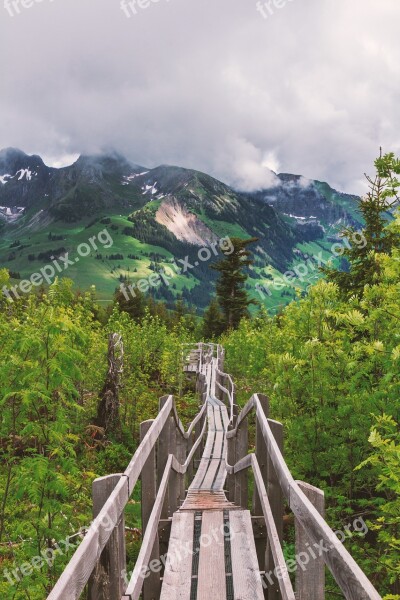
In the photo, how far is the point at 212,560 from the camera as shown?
4.13 meters

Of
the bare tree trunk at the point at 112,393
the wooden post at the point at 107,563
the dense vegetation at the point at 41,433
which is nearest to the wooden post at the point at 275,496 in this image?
the wooden post at the point at 107,563

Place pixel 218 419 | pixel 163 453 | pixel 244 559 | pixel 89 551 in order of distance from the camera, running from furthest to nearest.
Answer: pixel 218 419, pixel 163 453, pixel 244 559, pixel 89 551

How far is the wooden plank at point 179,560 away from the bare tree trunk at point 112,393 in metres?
9.72

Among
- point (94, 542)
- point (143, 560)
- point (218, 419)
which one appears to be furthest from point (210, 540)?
point (218, 419)

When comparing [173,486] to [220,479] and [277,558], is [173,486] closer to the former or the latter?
[277,558]

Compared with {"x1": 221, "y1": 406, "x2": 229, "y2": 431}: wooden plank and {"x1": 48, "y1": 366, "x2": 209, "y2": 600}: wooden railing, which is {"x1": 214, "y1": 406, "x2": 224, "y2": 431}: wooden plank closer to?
{"x1": 221, "y1": 406, "x2": 229, "y2": 431}: wooden plank

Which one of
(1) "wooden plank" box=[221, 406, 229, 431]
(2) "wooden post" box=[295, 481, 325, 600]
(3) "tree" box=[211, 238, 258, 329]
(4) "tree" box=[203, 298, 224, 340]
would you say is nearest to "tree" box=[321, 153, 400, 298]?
(1) "wooden plank" box=[221, 406, 229, 431]

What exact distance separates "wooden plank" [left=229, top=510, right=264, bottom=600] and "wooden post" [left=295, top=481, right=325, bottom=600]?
3.70ft

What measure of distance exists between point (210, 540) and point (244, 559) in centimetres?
54

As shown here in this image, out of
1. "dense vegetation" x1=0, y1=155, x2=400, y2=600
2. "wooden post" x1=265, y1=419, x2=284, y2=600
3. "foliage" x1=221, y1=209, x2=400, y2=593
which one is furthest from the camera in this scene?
"foliage" x1=221, y1=209, x2=400, y2=593

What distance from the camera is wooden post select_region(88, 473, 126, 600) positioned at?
236cm

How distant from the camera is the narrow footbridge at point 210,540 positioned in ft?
6.22

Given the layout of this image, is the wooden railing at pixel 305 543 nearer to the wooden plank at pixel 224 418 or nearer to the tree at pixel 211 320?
the wooden plank at pixel 224 418

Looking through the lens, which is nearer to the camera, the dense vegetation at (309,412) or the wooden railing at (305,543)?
the wooden railing at (305,543)
